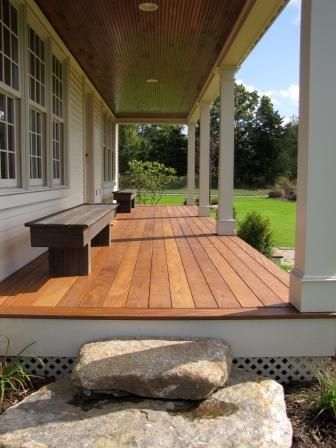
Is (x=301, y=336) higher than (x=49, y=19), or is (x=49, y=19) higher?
(x=49, y=19)

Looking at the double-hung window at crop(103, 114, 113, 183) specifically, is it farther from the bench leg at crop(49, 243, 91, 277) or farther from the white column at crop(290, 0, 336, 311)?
the white column at crop(290, 0, 336, 311)

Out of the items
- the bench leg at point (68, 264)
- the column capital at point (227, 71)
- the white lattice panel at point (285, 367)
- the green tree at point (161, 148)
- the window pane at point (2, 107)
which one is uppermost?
the green tree at point (161, 148)

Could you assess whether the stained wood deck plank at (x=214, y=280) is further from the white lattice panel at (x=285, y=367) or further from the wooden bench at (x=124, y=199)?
the wooden bench at (x=124, y=199)

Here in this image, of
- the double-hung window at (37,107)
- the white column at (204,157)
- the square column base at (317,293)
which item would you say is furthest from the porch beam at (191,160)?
the square column base at (317,293)

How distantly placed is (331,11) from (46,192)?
3.44 meters

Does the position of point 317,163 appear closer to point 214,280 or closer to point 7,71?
point 214,280

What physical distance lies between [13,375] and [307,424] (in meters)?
1.72

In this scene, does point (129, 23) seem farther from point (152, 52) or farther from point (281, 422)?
point (281, 422)

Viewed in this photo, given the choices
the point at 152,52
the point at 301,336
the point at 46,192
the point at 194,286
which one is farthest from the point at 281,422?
the point at 152,52

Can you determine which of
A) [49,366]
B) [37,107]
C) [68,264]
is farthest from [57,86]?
[49,366]

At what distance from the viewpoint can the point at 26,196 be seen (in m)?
4.45

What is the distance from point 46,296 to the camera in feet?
11.1

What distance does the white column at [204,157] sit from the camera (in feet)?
31.2

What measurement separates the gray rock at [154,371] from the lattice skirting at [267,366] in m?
0.40
